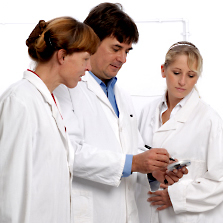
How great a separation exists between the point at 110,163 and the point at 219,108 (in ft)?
5.86

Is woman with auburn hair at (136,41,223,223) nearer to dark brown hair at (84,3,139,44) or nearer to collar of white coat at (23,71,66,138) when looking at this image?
dark brown hair at (84,3,139,44)

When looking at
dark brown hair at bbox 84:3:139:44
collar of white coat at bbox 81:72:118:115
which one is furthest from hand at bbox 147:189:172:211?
dark brown hair at bbox 84:3:139:44

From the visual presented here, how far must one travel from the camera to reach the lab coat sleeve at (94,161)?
1.44 metres

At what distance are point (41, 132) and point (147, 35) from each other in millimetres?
1986

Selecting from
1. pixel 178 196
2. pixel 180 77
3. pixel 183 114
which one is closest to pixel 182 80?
pixel 180 77

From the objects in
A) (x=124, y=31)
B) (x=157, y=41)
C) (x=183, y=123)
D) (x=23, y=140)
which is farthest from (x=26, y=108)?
(x=157, y=41)

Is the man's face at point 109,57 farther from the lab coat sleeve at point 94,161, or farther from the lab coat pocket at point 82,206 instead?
the lab coat pocket at point 82,206

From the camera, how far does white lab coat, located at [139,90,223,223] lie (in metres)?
1.69

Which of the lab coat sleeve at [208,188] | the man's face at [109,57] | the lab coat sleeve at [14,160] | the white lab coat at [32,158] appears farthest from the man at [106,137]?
the lab coat sleeve at [14,160]

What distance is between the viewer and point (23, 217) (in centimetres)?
107

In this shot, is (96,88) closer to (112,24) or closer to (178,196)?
(112,24)

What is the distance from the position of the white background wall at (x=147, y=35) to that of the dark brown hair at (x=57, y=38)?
61.5 inches

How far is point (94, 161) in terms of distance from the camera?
145cm

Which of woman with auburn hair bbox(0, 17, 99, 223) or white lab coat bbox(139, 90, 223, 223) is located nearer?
woman with auburn hair bbox(0, 17, 99, 223)
